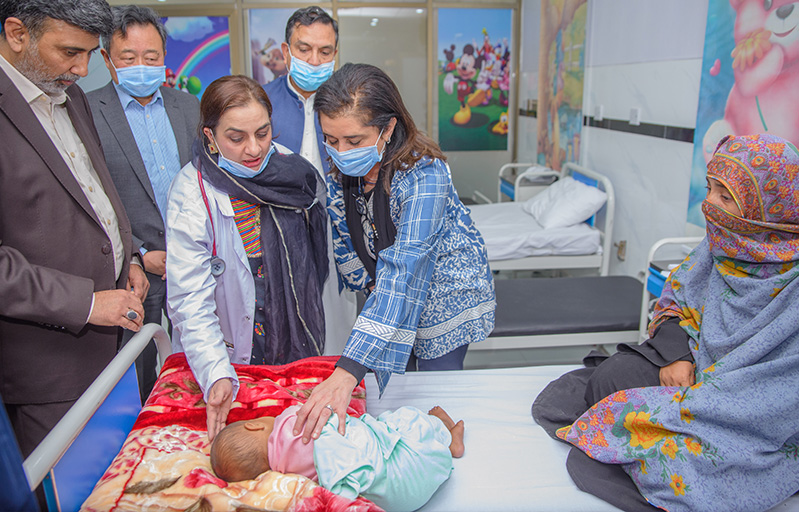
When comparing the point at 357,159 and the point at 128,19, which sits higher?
the point at 128,19

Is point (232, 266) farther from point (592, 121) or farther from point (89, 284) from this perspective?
point (592, 121)

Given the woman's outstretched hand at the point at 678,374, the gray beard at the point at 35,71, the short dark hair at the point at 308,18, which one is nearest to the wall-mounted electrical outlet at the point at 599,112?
the short dark hair at the point at 308,18

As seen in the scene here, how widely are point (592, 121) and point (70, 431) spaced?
4.08 meters

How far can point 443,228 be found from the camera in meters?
1.78

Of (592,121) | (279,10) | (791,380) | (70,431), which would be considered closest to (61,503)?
(70,431)

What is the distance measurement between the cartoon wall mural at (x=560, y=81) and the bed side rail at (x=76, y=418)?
3874 mm

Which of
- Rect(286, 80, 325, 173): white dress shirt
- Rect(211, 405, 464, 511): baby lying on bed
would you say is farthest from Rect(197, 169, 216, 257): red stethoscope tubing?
Rect(286, 80, 325, 173): white dress shirt

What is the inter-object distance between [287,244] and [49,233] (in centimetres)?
70

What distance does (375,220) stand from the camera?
180 centimetres

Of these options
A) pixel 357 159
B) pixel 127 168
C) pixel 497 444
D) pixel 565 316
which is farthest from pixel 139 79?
pixel 565 316

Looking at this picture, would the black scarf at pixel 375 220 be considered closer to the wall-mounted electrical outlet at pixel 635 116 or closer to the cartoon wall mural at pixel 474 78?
the wall-mounted electrical outlet at pixel 635 116

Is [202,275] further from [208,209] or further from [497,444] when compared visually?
[497,444]

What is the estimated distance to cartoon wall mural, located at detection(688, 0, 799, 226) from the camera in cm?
235

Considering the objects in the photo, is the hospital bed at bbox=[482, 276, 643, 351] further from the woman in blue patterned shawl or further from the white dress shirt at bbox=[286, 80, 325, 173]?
the white dress shirt at bbox=[286, 80, 325, 173]
